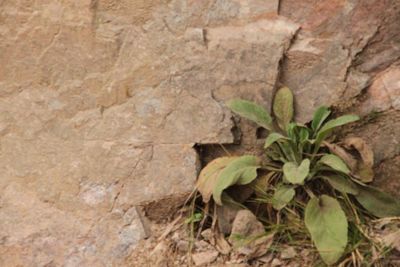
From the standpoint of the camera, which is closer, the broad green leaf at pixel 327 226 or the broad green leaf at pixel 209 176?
the broad green leaf at pixel 327 226

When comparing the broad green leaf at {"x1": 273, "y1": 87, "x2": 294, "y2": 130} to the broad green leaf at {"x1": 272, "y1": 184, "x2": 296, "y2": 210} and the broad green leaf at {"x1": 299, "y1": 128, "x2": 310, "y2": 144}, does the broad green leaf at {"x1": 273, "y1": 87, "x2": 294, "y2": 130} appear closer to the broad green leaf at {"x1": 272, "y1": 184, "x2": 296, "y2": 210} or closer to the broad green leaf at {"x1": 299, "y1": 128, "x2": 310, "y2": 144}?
the broad green leaf at {"x1": 299, "y1": 128, "x2": 310, "y2": 144}

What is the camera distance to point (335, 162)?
7.14ft

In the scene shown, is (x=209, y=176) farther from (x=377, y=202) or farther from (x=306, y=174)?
(x=377, y=202)

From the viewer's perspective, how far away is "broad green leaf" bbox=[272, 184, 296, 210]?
2.21 m

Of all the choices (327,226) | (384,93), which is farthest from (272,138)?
(384,93)

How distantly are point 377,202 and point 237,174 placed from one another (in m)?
0.50

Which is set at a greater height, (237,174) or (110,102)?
(110,102)

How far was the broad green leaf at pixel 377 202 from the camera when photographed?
2242 millimetres

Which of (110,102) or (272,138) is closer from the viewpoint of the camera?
(272,138)

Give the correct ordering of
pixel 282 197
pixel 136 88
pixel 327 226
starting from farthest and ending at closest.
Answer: pixel 136 88 < pixel 282 197 < pixel 327 226

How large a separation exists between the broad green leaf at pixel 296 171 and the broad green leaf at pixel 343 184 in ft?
0.34

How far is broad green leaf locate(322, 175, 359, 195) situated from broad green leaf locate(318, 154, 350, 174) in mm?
63

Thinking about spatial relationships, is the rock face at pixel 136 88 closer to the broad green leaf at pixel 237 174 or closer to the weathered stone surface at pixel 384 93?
the weathered stone surface at pixel 384 93

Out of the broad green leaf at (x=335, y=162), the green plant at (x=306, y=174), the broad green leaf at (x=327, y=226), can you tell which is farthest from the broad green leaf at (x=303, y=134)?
the broad green leaf at (x=327, y=226)
